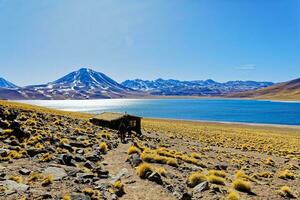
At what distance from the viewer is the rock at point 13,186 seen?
12500 millimetres

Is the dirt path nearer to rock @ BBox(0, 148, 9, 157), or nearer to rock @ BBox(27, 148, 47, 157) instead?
rock @ BBox(27, 148, 47, 157)

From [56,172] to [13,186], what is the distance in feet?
9.18

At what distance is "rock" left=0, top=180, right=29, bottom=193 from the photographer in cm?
1250

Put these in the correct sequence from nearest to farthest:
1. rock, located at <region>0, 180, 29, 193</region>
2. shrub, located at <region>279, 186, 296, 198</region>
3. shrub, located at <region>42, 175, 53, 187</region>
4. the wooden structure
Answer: rock, located at <region>0, 180, 29, 193</region> < shrub, located at <region>42, 175, 53, 187</region> < shrub, located at <region>279, 186, 296, 198</region> < the wooden structure

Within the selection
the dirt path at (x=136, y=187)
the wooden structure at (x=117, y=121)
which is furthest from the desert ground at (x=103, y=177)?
the wooden structure at (x=117, y=121)

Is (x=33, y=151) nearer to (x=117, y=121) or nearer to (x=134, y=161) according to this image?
(x=134, y=161)

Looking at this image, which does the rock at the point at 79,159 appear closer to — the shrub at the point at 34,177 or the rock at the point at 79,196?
the shrub at the point at 34,177

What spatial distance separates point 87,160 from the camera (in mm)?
19203

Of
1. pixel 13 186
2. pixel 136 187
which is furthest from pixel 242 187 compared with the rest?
pixel 13 186

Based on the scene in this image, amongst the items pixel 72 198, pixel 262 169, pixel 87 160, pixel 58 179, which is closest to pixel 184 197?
pixel 72 198

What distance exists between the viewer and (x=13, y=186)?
1280cm

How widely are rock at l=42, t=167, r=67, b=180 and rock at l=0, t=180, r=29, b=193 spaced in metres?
1.82

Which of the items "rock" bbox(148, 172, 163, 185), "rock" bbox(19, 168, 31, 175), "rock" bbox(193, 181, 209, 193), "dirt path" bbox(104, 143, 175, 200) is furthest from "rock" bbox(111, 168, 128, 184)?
"rock" bbox(19, 168, 31, 175)

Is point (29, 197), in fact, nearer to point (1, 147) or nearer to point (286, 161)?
point (1, 147)
